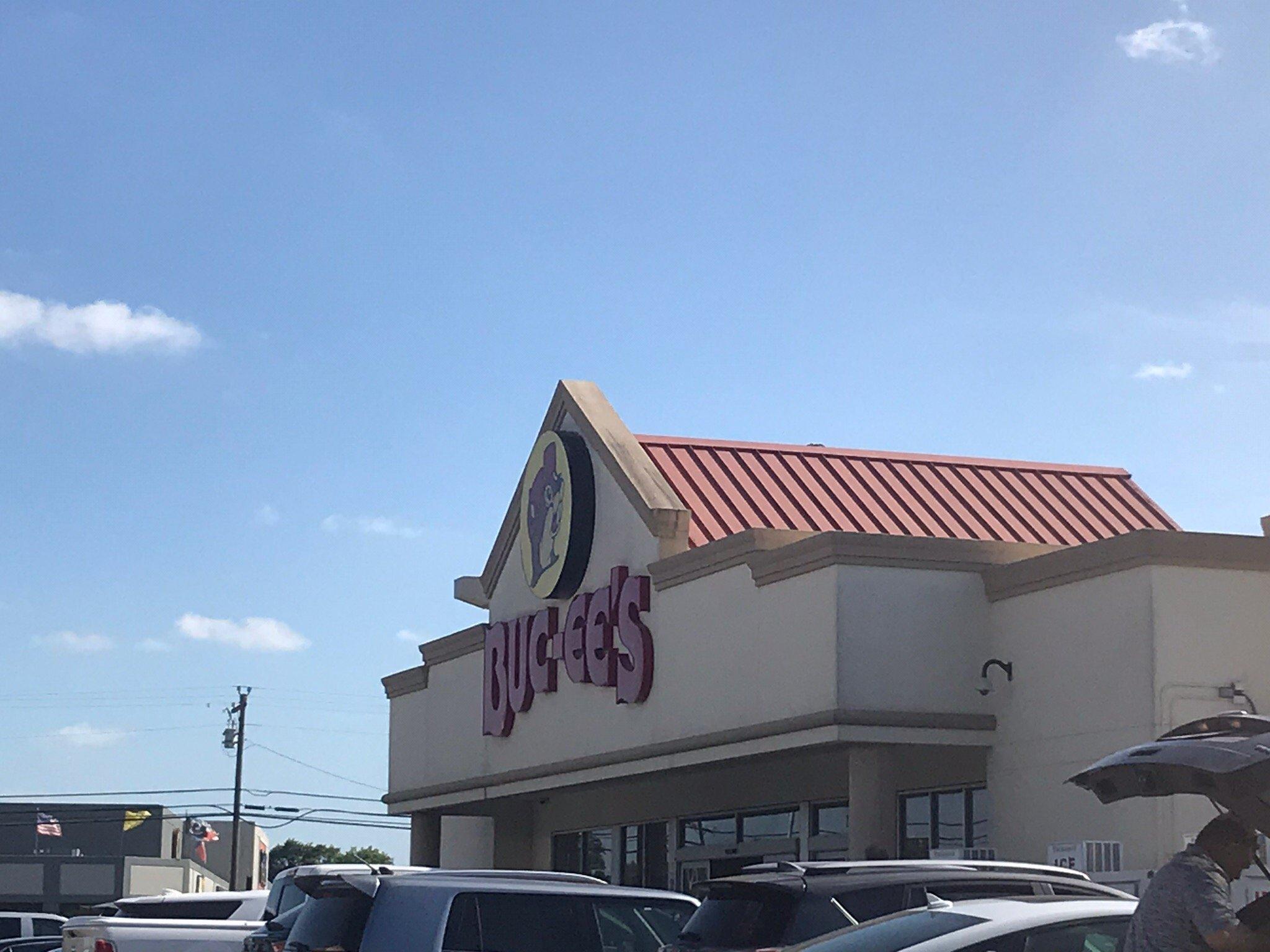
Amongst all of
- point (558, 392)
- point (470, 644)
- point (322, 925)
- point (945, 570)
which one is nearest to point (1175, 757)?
point (322, 925)

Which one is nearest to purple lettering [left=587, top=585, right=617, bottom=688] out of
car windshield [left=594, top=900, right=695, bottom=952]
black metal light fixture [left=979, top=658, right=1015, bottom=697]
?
black metal light fixture [left=979, top=658, right=1015, bottom=697]

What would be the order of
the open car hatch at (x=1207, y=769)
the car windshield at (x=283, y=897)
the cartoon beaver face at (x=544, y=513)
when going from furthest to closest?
the cartoon beaver face at (x=544, y=513) < the car windshield at (x=283, y=897) < the open car hatch at (x=1207, y=769)

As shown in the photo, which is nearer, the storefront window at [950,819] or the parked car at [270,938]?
the parked car at [270,938]

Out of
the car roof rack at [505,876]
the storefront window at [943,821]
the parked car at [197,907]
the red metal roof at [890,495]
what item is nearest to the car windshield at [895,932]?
the car roof rack at [505,876]

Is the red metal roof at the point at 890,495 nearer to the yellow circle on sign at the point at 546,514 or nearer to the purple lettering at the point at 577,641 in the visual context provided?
the yellow circle on sign at the point at 546,514

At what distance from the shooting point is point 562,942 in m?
12.5

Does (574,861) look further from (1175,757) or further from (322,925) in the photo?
(1175,757)

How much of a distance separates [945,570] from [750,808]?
6378mm

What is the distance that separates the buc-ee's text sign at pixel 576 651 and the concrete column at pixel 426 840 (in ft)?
15.5

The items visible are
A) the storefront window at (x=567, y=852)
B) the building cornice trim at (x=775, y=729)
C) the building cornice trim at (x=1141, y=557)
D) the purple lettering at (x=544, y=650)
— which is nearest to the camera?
the building cornice trim at (x=1141, y=557)

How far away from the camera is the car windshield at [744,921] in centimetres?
1070

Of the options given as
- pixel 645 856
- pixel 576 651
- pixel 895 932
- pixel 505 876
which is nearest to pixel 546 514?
pixel 576 651

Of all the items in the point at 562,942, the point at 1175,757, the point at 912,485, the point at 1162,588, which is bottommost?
the point at 562,942

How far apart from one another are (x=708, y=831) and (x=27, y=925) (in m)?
11.0
